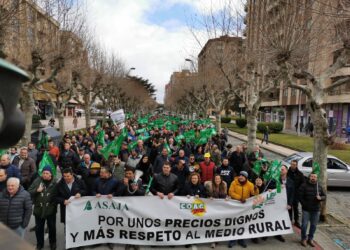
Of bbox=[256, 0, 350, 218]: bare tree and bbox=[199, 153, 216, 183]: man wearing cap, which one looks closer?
bbox=[256, 0, 350, 218]: bare tree

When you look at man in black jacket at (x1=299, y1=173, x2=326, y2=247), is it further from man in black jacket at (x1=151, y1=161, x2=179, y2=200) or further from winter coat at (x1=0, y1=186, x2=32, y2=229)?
winter coat at (x1=0, y1=186, x2=32, y2=229)

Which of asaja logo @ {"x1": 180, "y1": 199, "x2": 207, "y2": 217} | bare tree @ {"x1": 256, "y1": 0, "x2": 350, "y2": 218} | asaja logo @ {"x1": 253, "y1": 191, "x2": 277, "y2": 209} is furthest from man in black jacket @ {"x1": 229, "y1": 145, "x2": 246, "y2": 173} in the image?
asaja logo @ {"x1": 180, "y1": 199, "x2": 207, "y2": 217}

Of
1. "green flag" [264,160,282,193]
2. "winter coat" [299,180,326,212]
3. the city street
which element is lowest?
the city street

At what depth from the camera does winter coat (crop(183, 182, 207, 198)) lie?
668 centimetres

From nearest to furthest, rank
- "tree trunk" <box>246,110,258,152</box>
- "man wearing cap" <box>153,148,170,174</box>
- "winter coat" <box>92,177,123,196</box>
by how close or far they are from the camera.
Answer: "winter coat" <box>92,177,123,196</box>, "man wearing cap" <box>153,148,170,174</box>, "tree trunk" <box>246,110,258,152</box>

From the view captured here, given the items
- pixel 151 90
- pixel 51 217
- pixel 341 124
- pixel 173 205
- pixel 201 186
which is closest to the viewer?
pixel 51 217

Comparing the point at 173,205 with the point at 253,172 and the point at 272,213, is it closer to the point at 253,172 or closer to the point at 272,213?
the point at 272,213

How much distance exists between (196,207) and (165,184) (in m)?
0.81

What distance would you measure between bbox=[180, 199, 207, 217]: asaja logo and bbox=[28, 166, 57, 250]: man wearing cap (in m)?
2.40

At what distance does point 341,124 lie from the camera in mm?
34938

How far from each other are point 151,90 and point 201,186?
281ft

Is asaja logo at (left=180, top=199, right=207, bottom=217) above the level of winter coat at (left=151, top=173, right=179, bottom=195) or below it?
below

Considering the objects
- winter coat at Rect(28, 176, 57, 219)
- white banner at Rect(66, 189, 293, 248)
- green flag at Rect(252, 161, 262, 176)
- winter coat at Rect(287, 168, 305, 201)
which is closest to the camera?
winter coat at Rect(28, 176, 57, 219)

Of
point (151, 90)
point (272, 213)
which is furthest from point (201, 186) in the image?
point (151, 90)
